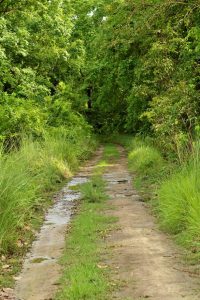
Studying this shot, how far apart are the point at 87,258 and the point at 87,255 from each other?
180 millimetres

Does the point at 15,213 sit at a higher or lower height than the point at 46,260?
Answer: higher

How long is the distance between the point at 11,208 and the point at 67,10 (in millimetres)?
23029

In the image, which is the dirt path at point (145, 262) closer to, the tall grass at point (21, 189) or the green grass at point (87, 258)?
the green grass at point (87, 258)

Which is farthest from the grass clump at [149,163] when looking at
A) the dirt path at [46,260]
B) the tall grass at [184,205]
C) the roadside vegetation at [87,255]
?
the tall grass at [184,205]

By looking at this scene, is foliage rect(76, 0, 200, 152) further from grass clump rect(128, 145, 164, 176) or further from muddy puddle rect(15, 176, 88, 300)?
muddy puddle rect(15, 176, 88, 300)

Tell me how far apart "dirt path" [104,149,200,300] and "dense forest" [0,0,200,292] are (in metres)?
0.51

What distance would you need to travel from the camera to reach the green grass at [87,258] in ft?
17.9

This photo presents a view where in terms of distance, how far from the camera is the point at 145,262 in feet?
21.7

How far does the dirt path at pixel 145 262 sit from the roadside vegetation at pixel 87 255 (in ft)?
0.61

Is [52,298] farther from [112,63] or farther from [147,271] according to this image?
[112,63]

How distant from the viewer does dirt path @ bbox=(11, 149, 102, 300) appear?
5.74 m

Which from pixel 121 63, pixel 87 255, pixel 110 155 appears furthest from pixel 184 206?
pixel 110 155

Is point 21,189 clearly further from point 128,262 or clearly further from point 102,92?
point 102,92

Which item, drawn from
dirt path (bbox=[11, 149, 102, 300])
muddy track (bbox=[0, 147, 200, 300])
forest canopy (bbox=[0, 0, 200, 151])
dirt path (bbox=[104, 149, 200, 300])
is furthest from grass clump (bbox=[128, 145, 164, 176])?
dirt path (bbox=[104, 149, 200, 300])
